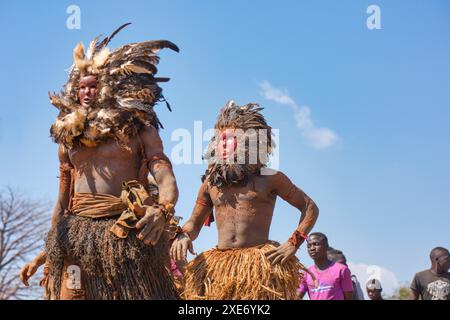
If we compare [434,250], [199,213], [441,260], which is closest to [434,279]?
[441,260]

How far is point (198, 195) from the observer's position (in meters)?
6.75

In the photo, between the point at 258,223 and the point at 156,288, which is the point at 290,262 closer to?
the point at 258,223

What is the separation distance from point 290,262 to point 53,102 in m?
2.29

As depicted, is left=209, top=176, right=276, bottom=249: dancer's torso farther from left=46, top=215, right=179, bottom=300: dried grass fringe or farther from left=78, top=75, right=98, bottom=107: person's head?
left=78, top=75, right=98, bottom=107: person's head

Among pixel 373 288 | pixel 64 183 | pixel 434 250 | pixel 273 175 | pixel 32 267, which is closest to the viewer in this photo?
pixel 32 267

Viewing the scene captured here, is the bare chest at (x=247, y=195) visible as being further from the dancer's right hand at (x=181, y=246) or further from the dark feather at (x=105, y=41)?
the dark feather at (x=105, y=41)

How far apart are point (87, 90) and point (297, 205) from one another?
2160 millimetres

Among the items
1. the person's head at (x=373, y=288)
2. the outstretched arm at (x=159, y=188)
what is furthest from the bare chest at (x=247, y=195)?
the person's head at (x=373, y=288)

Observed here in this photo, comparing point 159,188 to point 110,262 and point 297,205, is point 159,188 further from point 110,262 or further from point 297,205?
point 297,205

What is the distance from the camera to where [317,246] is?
8.39m

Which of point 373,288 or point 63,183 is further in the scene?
point 373,288

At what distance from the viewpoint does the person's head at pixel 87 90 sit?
218 inches

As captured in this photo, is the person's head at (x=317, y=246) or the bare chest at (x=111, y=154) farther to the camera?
the person's head at (x=317, y=246)

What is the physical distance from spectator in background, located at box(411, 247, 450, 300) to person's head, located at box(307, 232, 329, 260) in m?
1.02
